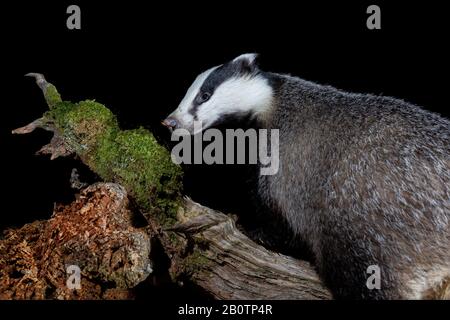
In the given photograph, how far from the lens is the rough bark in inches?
125

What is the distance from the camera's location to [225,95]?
155 inches

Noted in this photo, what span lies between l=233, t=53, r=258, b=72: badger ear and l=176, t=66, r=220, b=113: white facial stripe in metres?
0.18

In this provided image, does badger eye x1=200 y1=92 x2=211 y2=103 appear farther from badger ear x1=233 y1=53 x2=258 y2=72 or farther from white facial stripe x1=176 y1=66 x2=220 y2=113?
badger ear x1=233 y1=53 x2=258 y2=72

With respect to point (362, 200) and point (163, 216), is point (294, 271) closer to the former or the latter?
point (362, 200)

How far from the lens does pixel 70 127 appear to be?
3.40 metres

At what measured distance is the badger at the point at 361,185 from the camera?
3.06 m

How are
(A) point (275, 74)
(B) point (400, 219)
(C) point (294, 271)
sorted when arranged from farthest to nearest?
(A) point (275, 74) < (C) point (294, 271) < (B) point (400, 219)

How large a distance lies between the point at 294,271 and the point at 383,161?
79 centimetres

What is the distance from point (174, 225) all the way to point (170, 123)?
0.83 m

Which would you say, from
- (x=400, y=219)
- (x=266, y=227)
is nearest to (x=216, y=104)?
(x=266, y=227)

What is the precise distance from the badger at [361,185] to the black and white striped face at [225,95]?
0.04ft

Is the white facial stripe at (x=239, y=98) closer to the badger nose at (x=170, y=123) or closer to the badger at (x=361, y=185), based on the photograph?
the badger at (x=361, y=185)

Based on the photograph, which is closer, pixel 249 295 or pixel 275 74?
pixel 249 295

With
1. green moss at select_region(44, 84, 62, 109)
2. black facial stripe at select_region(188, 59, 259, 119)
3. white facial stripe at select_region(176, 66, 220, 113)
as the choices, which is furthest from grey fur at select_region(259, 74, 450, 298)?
green moss at select_region(44, 84, 62, 109)
